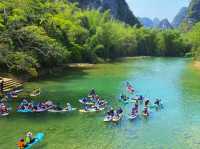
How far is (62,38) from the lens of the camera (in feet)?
254

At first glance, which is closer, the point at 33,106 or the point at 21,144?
the point at 21,144

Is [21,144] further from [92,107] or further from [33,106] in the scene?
[92,107]

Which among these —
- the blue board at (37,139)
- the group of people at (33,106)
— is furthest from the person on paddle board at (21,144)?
the group of people at (33,106)

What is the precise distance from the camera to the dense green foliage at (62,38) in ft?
152

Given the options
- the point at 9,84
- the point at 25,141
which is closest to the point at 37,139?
the point at 25,141

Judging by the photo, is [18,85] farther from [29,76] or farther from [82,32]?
[82,32]

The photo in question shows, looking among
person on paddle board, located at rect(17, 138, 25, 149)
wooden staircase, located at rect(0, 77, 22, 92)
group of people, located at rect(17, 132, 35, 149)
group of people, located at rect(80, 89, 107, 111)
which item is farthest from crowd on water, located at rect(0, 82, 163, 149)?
person on paddle board, located at rect(17, 138, 25, 149)

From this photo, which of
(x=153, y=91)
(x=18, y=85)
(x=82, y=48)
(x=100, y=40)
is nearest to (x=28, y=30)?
(x=18, y=85)

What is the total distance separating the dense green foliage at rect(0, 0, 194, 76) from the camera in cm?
4634

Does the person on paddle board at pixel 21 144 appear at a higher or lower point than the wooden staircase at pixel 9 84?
higher

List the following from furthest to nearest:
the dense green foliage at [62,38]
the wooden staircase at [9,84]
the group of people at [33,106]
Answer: the wooden staircase at [9,84] < the dense green foliage at [62,38] < the group of people at [33,106]

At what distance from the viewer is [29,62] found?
4794 centimetres

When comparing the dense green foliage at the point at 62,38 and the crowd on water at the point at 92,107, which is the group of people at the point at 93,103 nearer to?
the crowd on water at the point at 92,107

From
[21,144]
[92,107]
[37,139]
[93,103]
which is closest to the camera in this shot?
[21,144]
